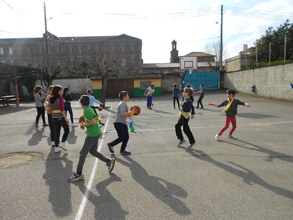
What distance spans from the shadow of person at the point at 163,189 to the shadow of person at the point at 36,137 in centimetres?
404

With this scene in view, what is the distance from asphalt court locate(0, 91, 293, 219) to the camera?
3.28 meters

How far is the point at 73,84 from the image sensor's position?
30234 mm

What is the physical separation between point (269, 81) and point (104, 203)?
21.2m

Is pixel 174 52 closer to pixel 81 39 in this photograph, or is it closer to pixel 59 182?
pixel 81 39

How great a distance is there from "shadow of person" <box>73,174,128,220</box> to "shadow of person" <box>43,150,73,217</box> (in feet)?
0.92

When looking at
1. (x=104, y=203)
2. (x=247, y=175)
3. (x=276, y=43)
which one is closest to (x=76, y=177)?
(x=104, y=203)

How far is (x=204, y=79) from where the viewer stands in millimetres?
30938

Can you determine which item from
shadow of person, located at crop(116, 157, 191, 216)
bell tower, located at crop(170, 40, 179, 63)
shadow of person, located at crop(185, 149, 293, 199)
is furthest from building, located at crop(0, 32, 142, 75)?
shadow of person, located at crop(116, 157, 191, 216)

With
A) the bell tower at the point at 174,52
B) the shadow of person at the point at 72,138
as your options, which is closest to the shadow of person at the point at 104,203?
the shadow of person at the point at 72,138

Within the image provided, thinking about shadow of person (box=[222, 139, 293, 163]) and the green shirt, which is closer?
the green shirt

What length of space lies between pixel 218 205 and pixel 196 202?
0.32 m

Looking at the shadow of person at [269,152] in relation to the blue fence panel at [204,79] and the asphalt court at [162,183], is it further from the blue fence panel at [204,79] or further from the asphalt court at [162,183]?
the blue fence panel at [204,79]

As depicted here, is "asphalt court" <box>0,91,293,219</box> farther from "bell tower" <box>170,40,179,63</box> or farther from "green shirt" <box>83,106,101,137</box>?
"bell tower" <box>170,40,179,63</box>

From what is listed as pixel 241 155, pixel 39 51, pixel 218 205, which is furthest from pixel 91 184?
pixel 39 51
